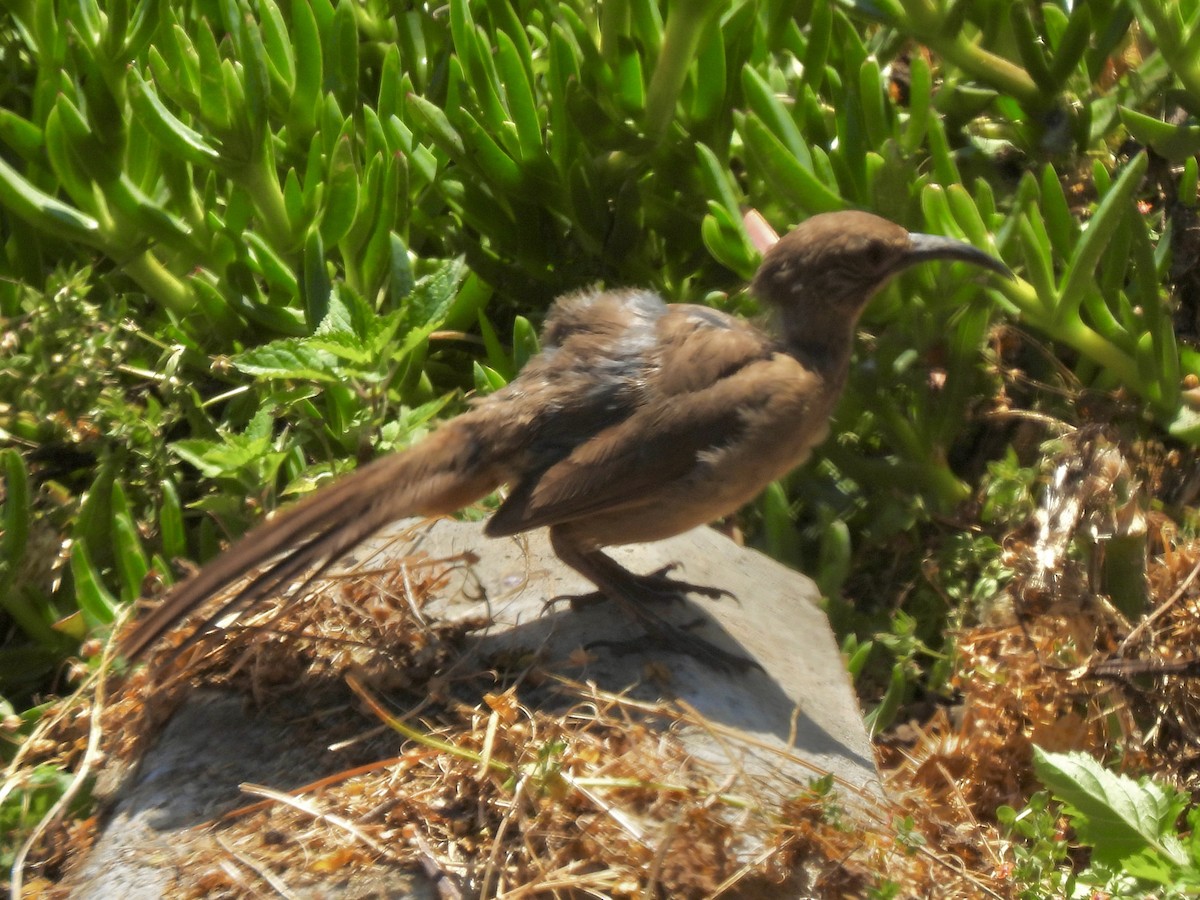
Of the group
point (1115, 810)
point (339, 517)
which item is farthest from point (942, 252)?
point (339, 517)

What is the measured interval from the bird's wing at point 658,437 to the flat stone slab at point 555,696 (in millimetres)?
275

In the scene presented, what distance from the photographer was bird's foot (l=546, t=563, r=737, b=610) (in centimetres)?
293

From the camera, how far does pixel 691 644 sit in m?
2.73

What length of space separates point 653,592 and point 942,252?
1047 millimetres

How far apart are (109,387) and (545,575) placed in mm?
1470

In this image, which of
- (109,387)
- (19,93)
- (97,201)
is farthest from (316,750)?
(19,93)

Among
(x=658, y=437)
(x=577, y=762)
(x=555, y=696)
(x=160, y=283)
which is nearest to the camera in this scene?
(x=577, y=762)

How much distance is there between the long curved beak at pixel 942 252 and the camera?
9.86ft

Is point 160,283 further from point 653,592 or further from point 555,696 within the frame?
point 555,696

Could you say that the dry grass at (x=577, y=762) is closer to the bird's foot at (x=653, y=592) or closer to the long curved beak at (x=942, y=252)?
the bird's foot at (x=653, y=592)

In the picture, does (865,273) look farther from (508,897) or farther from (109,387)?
(109,387)

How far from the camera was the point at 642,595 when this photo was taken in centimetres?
295

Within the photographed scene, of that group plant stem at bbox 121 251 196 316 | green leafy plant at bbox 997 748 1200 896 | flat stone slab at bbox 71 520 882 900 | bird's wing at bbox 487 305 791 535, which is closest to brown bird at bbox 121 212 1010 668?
bird's wing at bbox 487 305 791 535

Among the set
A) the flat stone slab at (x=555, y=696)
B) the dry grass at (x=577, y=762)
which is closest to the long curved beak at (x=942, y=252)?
the dry grass at (x=577, y=762)
